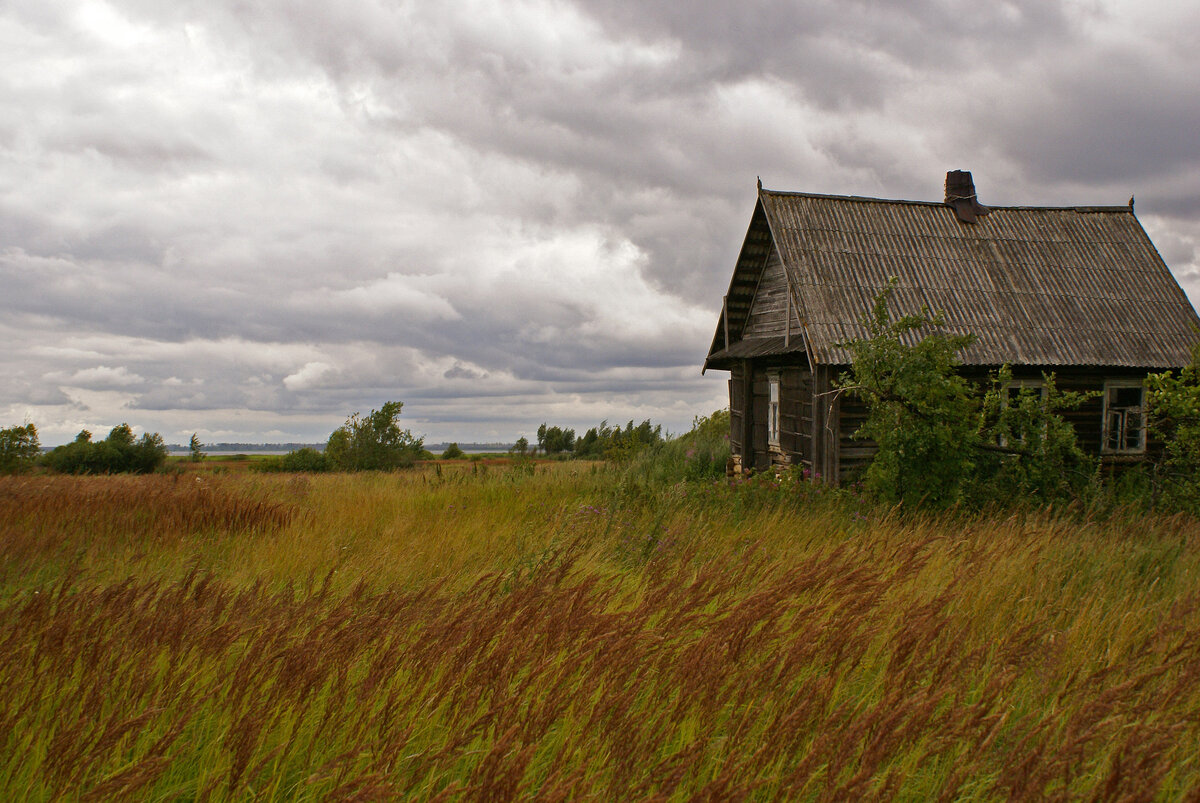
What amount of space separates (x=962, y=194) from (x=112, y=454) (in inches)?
1003

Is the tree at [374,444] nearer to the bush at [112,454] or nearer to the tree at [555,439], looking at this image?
the bush at [112,454]

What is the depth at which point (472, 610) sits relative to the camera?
118 inches

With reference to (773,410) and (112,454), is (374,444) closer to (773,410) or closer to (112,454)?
(112,454)

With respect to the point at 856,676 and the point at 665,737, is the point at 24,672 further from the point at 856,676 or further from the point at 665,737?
the point at 856,676

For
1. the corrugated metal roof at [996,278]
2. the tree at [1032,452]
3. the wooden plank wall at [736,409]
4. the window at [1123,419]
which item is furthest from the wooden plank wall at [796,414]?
the window at [1123,419]

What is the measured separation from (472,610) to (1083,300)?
52.5 ft

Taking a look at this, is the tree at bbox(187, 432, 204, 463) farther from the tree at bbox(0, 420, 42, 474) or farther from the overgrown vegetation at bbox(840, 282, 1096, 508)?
the overgrown vegetation at bbox(840, 282, 1096, 508)

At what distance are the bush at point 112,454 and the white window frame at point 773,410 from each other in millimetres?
19882

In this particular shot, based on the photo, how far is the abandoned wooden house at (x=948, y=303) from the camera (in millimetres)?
12992

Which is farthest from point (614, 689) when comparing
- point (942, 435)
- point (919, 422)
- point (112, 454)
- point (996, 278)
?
point (112, 454)


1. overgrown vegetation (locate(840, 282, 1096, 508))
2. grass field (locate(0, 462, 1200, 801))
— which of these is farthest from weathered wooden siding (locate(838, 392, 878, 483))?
grass field (locate(0, 462, 1200, 801))

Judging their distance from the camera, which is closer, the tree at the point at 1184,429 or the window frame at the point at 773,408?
the tree at the point at 1184,429

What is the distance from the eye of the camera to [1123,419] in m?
14.3

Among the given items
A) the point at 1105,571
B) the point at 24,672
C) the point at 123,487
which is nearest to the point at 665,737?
the point at 24,672
